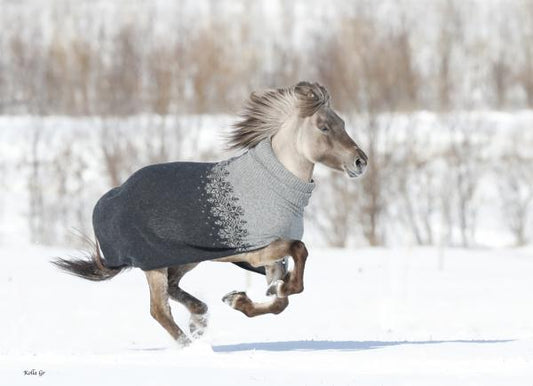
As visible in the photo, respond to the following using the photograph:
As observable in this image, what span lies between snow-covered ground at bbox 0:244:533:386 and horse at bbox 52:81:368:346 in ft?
1.66

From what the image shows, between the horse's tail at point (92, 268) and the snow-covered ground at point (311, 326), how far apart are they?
19.7 inches

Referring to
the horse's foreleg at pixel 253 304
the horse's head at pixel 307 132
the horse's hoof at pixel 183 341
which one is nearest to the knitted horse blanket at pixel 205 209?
the horse's head at pixel 307 132

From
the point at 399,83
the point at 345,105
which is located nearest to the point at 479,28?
the point at 399,83

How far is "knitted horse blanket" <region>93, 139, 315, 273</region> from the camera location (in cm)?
652

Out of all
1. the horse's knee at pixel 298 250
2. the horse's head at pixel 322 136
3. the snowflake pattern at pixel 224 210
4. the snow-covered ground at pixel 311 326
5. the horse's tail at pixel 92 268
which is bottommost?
the snow-covered ground at pixel 311 326

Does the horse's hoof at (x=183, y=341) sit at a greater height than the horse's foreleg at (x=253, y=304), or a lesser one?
lesser

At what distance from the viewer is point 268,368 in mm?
5949

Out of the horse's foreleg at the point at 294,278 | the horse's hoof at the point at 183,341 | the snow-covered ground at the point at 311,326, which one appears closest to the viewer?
the snow-covered ground at the point at 311,326

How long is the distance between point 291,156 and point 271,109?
0.39 m

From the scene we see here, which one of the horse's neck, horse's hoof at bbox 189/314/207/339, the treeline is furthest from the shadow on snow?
the treeline

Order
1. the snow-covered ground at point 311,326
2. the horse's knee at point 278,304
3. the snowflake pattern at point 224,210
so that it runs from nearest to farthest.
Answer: the snow-covered ground at point 311,326
the snowflake pattern at point 224,210
the horse's knee at point 278,304

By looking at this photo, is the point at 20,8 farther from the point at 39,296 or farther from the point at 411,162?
the point at 39,296

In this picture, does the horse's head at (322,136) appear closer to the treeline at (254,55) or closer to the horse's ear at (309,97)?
the horse's ear at (309,97)

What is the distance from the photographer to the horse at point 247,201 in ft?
21.4
